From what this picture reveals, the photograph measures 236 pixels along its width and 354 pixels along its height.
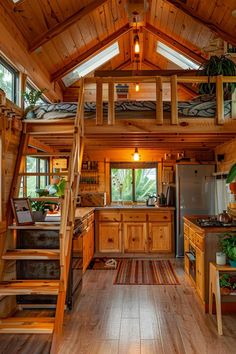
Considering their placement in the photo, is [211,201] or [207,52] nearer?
[207,52]

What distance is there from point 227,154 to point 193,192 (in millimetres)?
928

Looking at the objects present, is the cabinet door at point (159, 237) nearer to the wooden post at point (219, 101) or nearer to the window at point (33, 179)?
the window at point (33, 179)

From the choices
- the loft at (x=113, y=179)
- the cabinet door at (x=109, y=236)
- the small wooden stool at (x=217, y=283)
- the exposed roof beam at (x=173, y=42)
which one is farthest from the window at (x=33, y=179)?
the exposed roof beam at (x=173, y=42)

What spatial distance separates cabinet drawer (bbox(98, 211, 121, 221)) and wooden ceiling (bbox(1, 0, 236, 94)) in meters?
2.67

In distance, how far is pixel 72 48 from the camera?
17.6 feet

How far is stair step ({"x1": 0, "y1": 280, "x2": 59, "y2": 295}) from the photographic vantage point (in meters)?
2.72

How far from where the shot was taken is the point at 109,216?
19.3 ft

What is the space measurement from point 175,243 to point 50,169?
111 inches

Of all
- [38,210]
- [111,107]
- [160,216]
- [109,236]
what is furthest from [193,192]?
[38,210]

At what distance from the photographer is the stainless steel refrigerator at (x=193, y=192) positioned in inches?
228

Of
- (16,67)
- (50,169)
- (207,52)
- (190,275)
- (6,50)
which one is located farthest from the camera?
(50,169)

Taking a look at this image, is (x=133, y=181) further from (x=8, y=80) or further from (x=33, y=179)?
(x=8, y=80)

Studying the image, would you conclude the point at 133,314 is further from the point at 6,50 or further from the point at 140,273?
the point at 6,50

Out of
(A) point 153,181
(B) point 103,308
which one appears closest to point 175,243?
(A) point 153,181
